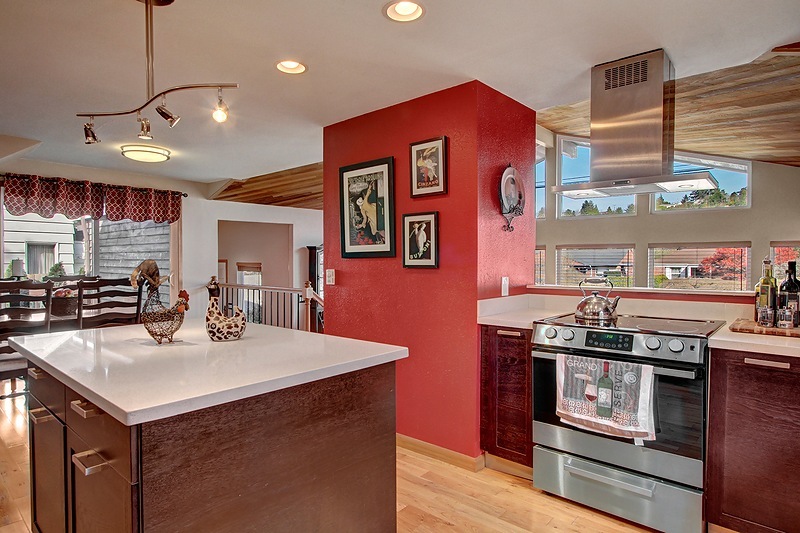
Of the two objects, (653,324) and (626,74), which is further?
(626,74)

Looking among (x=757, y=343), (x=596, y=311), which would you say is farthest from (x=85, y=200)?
(x=757, y=343)

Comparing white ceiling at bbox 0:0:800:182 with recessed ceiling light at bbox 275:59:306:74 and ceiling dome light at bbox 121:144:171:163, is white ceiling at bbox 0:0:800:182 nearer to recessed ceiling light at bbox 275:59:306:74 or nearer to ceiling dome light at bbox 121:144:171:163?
recessed ceiling light at bbox 275:59:306:74

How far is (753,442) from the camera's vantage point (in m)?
1.96

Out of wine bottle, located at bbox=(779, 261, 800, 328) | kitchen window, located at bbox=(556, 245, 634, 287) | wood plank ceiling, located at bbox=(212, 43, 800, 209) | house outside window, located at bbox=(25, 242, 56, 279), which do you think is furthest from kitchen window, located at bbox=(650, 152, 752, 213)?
house outside window, located at bbox=(25, 242, 56, 279)

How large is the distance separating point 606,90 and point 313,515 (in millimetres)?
2602

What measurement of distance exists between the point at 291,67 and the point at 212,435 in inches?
82.6

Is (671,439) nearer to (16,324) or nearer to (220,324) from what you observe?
(220,324)

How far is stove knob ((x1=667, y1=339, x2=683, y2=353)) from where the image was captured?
6.72 feet

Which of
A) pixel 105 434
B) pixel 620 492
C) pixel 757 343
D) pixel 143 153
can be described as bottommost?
pixel 620 492

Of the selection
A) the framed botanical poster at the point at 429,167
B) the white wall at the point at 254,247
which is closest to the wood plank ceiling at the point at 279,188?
the white wall at the point at 254,247

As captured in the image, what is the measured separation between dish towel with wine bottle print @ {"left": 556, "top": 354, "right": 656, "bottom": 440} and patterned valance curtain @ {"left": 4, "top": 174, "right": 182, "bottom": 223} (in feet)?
17.6

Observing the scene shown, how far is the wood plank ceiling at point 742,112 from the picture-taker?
3207mm

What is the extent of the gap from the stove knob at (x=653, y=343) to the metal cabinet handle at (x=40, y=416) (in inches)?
95.1

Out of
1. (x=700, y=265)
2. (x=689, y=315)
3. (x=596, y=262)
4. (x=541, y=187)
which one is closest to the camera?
(x=689, y=315)
